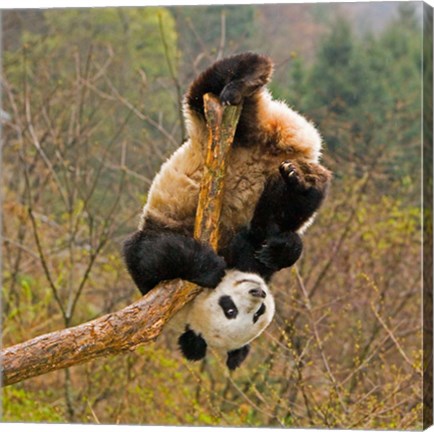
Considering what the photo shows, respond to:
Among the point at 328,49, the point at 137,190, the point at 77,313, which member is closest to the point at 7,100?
the point at 137,190

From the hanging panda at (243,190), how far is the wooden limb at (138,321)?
0.09 m

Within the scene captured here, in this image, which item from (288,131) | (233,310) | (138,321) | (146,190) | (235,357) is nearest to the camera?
(138,321)

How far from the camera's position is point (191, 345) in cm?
412

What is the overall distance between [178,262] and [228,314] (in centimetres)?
33

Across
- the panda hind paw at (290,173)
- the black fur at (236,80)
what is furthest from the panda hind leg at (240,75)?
the panda hind paw at (290,173)

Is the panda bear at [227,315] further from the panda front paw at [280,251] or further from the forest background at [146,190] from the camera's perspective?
the forest background at [146,190]

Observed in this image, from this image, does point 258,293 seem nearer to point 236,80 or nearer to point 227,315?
point 227,315

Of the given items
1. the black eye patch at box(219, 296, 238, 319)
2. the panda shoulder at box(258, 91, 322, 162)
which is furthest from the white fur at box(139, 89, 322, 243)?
the black eye patch at box(219, 296, 238, 319)

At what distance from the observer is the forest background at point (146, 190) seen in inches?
289

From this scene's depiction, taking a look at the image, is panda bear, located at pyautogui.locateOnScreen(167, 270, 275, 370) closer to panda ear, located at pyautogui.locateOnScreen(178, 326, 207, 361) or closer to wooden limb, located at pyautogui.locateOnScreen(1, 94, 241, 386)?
panda ear, located at pyautogui.locateOnScreen(178, 326, 207, 361)

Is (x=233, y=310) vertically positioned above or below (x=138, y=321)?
below

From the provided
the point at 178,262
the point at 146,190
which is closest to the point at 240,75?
the point at 178,262

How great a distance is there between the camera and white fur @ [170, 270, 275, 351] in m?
3.88

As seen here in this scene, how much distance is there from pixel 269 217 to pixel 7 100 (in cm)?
466
